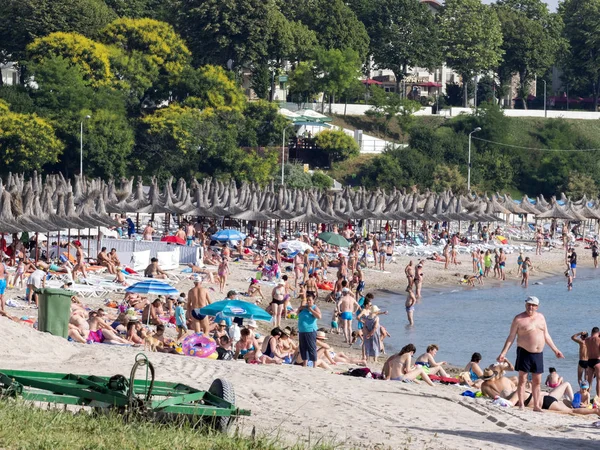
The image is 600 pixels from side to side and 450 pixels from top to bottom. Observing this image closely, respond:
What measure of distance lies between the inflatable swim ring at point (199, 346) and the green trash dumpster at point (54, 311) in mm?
1773

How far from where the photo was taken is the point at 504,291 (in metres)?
42.7

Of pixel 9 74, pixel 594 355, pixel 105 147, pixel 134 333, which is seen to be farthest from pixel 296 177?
pixel 594 355

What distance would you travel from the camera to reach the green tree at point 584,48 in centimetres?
9969

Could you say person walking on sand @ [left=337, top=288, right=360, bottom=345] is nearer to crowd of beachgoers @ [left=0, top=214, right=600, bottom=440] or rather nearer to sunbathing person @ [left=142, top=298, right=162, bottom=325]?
crowd of beachgoers @ [left=0, top=214, right=600, bottom=440]

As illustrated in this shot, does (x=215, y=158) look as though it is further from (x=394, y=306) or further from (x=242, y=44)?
(x=394, y=306)

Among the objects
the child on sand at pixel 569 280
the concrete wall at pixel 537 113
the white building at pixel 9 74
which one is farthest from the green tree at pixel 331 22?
the child on sand at pixel 569 280

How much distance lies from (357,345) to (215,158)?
45.5 metres

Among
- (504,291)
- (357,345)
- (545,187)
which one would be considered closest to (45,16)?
(545,187)

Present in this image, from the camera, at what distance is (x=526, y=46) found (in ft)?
329

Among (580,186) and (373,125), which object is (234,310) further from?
(373,125)

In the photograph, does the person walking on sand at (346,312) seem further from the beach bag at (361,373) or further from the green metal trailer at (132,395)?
the green metal trailer at (132,395)

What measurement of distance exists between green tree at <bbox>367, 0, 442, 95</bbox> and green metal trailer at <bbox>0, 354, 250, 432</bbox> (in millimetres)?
83462

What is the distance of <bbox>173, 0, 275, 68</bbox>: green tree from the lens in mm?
78875

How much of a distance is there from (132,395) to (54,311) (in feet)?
22.0
